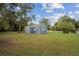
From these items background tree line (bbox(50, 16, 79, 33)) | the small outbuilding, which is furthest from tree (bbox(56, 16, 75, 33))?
the small outbuilding

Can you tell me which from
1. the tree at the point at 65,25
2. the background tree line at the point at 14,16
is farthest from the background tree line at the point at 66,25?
the background tree line at the point at 14,16

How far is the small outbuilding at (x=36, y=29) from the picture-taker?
1.85 m

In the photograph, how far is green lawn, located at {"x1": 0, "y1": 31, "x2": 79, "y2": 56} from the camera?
1.82 metres

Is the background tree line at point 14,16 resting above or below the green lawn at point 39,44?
above

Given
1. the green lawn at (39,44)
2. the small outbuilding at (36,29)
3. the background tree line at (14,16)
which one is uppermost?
the background tree line at (14,16)

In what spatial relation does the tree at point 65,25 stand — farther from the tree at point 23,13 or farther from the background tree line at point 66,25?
the tree at point 23,13

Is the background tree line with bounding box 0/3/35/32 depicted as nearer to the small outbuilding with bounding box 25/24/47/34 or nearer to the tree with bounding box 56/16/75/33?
the small outbuilding with bounding box 25/24/47/34

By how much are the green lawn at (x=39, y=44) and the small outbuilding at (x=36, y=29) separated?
3 centimetres

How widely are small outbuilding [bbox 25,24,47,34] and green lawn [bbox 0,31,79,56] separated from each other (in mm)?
28

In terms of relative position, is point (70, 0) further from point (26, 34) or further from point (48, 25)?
point (26, 34)

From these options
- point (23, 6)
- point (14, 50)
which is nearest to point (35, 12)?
point (23, 6)

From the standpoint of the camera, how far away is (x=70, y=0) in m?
1.83

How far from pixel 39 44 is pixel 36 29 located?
0.14 metres

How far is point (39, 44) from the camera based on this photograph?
184 cm
